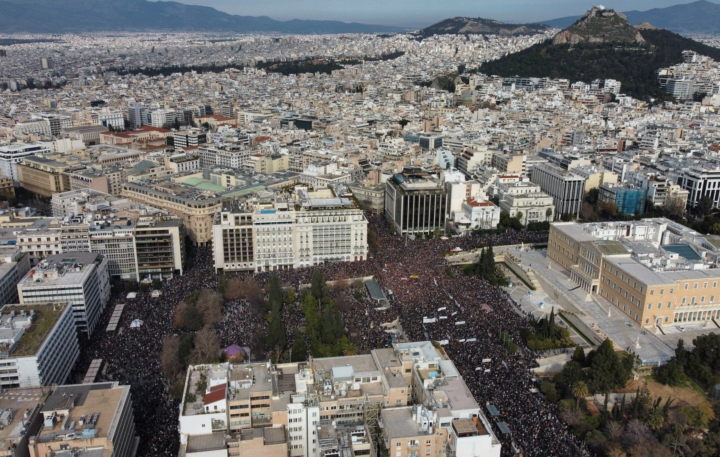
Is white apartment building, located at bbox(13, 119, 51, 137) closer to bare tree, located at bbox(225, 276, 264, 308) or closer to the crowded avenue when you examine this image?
the crowded avenue

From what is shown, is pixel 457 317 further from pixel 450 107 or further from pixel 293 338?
pixel 450 107

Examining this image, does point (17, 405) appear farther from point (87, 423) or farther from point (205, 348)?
point (205, 348)

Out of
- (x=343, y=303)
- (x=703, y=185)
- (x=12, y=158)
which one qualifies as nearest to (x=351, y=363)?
(x=343, y=303)

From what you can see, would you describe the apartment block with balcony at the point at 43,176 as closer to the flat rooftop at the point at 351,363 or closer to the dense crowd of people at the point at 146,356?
the dense crowd of people at the point at 146,356

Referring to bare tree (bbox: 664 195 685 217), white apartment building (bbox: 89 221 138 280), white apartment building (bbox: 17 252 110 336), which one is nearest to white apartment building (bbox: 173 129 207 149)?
white apartment building (bbox: 89 221 138 280)

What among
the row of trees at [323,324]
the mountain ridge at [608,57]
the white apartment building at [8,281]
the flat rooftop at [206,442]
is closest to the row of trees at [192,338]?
the row of trees at [323,324]
